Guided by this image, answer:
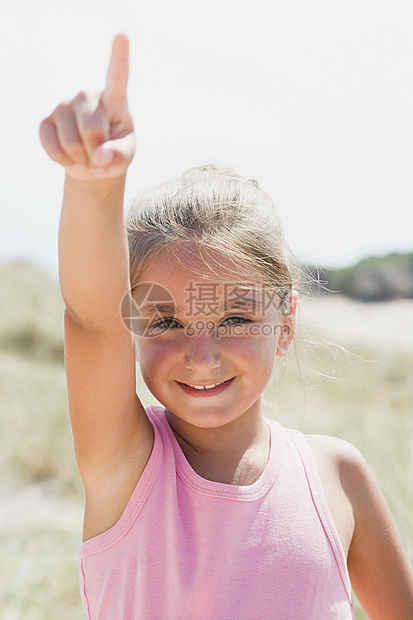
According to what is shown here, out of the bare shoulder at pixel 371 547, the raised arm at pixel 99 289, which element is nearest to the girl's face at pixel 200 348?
the raised arm at pixel 99 289

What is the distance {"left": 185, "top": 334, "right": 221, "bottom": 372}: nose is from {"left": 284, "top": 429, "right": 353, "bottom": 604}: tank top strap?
1.22ft

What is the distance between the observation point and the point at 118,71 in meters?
0.92

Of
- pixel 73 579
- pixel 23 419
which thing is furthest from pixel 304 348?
pixel 23 419

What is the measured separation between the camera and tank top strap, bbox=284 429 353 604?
135cm

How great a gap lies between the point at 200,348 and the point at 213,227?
0.30 metres

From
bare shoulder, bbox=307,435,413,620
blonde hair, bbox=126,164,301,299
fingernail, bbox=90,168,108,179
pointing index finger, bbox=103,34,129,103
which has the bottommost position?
bare shoulder, bbox=307,435,413,620

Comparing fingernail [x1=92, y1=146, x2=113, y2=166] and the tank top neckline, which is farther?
the tank top neckline

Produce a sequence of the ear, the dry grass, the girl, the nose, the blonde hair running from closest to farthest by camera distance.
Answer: the girl, the nose, the blonde hair, the ear, the dry grass

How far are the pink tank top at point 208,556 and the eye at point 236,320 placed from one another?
0.29 metres

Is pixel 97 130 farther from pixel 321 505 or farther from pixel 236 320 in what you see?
pixel 321 505

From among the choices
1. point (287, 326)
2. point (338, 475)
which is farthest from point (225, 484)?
point (287, 326)

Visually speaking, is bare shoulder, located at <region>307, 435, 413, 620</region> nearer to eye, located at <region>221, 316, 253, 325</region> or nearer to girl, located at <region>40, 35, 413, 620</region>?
girl, located at <region>40, 35, 413, 620</region>

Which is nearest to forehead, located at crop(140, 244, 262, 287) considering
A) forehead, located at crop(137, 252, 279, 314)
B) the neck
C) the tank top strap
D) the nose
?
forehead, located at crop(137, 252, 279, 314)

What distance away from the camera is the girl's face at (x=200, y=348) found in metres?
1.31
